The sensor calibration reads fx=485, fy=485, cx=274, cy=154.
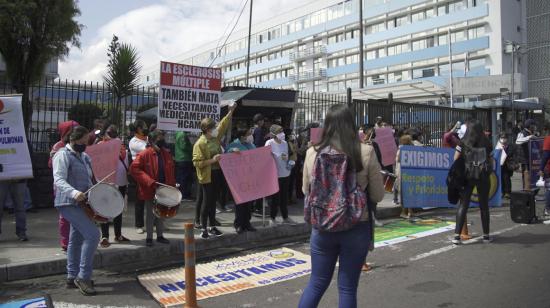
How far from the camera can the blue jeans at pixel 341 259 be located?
3449mm

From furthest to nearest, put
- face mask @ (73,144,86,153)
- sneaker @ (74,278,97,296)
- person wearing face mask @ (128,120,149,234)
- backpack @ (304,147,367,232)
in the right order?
person wearing face mask @ (128,120,149,234) < face mask @ (73,144,86,153) < sneaker @ (74,278,97,296) < backpack @ (304,147,367,232)

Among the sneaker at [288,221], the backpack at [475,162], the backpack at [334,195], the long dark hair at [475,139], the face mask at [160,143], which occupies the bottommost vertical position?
the sneaker at [288,221]

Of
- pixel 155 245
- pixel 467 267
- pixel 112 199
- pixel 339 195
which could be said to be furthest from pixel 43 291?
pixel 467 267

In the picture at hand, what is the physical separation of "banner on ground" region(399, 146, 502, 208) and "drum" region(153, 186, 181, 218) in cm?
541

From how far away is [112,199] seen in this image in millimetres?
5730

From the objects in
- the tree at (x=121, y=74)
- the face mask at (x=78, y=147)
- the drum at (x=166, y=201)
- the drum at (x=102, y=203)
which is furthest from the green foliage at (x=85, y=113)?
the drum at (x=102, y=203)

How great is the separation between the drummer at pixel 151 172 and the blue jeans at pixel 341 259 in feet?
13.3

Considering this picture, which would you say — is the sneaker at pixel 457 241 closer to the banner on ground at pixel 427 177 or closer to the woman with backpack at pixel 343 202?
the banner on ground at pixel 427 177

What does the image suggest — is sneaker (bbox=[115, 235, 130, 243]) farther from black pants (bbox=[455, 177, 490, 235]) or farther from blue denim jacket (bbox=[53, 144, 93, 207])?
black pants (bbox=[455, 177, 490, 235])

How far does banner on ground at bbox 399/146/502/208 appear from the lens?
34.3ft

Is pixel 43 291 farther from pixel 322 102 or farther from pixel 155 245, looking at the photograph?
pixel 322 102

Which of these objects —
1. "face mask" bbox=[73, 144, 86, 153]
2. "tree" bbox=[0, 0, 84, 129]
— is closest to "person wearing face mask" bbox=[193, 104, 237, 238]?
"face mask" bbox=[73, 144, 86, 153]

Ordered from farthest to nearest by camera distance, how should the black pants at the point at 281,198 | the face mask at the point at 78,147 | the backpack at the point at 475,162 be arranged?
the black pants at the point at 281,198, the backpack at the point at 475,162, the face mask at the point at 78,147

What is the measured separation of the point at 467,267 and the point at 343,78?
238ft
